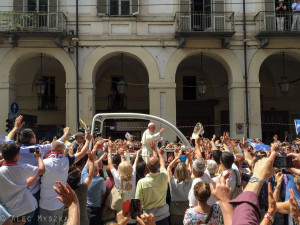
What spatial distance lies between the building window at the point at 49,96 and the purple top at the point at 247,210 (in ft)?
59.2

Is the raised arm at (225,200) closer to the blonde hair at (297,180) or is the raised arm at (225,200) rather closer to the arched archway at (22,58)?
the blonde hair at (297,180)

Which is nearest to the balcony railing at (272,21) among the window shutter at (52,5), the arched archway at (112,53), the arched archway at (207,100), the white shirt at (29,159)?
the arched archway at (207,100)

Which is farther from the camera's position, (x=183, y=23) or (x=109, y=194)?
(x=183, y=23)

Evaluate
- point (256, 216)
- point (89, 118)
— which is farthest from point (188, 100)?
point (256, 216)

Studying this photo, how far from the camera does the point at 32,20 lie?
15.1m

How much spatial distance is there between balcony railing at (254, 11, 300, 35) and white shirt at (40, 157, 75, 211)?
1359 cm

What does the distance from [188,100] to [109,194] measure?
1506 cm

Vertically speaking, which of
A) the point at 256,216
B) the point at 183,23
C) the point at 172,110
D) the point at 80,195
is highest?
the point at 183,23

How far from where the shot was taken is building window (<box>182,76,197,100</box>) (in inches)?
789

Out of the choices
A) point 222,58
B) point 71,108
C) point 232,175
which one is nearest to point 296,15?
point 222,58

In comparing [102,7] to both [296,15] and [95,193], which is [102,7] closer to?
[296,15]

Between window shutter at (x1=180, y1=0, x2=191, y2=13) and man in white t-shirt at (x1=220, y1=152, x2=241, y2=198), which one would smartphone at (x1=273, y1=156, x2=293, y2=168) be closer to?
man in white t-shirt at (x1=220, y1=152, x2=241, y2=198)

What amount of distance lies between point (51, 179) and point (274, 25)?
1438 cm

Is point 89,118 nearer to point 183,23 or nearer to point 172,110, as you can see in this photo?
point 172,110
